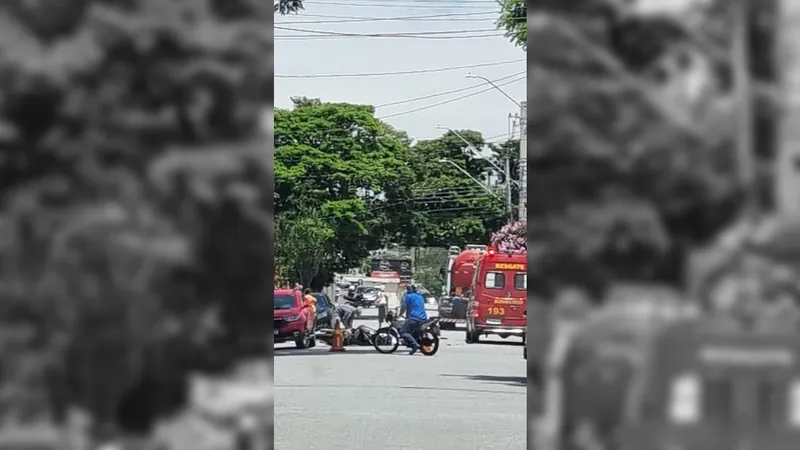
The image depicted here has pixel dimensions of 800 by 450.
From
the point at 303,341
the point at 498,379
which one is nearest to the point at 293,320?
the point at 303,341

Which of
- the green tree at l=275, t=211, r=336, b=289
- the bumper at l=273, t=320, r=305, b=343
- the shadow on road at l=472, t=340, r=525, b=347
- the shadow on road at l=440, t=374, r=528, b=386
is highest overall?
the green tree at l=275, t=211, r=336, b=289

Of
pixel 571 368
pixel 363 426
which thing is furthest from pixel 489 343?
pixel 571 368

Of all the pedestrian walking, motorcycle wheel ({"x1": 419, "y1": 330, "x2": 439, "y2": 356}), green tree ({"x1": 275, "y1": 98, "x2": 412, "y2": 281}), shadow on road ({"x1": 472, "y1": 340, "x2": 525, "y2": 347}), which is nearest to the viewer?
motorcycle wheel ({"x1": 419, "y1": 330, "x2": 439, "y2": 356})

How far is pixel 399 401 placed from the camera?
5.89 metres

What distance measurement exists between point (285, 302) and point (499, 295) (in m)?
2.84

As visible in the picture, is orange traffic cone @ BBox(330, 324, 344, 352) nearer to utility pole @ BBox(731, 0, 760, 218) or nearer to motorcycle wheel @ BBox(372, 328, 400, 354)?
motorcycle wheel @ BBox(372, 328, 400, 354)

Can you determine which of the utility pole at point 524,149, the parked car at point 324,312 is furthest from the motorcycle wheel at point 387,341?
the utility pole at point 524,149

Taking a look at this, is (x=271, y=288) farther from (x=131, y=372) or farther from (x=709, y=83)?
(x=709, y=83)

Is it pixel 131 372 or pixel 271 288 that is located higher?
pixel 271 288

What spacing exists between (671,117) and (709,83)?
10cm

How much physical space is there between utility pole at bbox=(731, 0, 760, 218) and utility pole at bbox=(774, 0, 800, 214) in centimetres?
5

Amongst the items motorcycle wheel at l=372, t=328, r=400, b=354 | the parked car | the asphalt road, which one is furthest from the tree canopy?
the asphalt road

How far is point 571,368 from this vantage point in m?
1.85

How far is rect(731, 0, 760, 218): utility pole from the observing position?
185 centimetres
